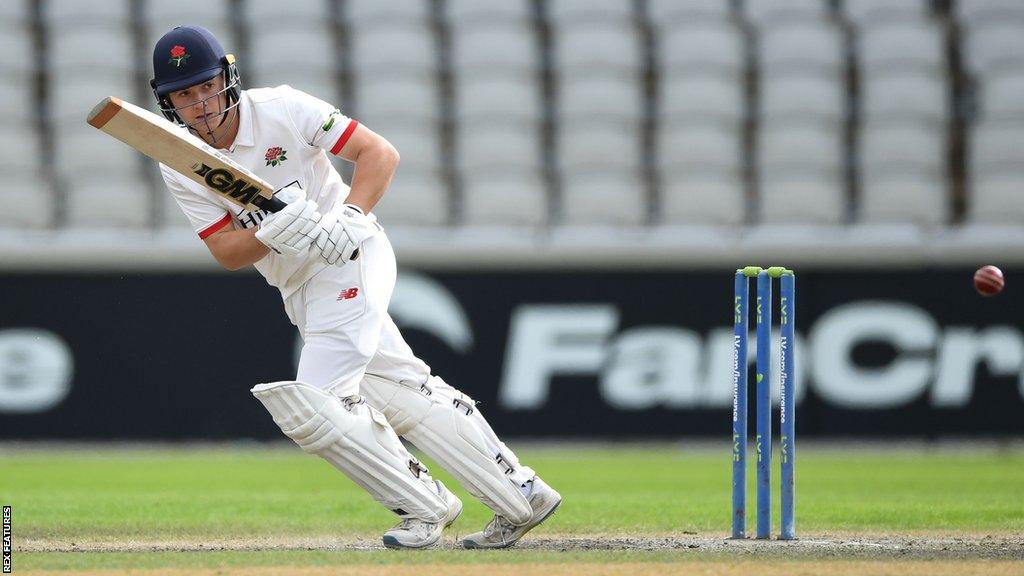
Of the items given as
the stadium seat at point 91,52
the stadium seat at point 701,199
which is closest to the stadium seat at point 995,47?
the stadium seat at point 701,199

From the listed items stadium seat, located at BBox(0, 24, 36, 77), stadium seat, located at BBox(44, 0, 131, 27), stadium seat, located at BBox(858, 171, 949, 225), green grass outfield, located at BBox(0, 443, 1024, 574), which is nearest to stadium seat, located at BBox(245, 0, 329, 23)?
stadium seat, located at BBox(44, 0, 131, 27)

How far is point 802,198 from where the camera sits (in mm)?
A: 10133

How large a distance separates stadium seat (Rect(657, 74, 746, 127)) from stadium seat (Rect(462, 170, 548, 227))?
4.12 ft

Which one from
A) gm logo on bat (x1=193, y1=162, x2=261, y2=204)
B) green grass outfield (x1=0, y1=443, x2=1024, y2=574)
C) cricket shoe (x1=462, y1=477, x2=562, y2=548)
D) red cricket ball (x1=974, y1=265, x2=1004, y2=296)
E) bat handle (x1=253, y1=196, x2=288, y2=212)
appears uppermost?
gm logo on bat (x1=193, y1=162, x2=261, y2=204)

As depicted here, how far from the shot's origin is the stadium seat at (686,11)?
36.8 feet

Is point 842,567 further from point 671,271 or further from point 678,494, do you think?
point 671,271

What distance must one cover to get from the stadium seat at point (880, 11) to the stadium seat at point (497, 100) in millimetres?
2542

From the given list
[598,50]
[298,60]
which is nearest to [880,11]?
[598,50]

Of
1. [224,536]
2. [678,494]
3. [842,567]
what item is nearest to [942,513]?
[678,494]

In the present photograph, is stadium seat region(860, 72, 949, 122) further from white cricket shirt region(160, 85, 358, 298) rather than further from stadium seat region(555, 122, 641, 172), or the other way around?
white cricket shirt region(160, 85, 358, 298)

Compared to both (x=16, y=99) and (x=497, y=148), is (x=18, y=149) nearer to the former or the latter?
(x=16, y=99)

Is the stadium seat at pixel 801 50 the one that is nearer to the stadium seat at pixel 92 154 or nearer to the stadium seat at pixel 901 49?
the stadium seat at pixel 901 49

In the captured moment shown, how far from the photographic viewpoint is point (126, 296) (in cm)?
867

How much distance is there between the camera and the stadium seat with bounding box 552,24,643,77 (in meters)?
10.9
